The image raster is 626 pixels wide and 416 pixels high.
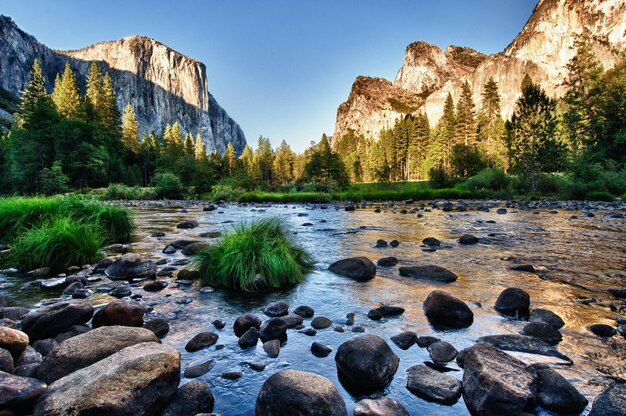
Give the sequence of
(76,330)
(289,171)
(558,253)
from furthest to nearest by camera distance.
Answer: (289,171)
(558,253)
(76,330)

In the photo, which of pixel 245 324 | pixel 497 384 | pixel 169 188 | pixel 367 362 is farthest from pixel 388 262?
pixel 169 188

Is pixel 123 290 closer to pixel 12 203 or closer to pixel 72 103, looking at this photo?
pixel 12 203

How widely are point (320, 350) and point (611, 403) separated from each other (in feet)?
8.29

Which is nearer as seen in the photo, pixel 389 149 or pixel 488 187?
pixel 488 187

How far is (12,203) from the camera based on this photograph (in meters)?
10.6

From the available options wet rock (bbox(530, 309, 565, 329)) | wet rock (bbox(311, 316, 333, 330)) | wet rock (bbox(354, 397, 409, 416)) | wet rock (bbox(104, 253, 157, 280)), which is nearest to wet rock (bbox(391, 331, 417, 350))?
wet rock (bbox(311, 316, 333, 330))

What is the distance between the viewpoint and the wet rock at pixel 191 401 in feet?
8.83

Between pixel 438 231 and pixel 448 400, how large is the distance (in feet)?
40.0

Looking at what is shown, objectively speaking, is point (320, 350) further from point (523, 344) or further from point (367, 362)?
point (523, 344)

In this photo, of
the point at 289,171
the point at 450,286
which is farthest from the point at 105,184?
the point at 450,286

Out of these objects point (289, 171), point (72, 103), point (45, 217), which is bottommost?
point (45, 217)

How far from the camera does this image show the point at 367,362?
3254mm

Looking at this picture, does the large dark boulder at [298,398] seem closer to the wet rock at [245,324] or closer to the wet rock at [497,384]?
the wet rock at [497,384]

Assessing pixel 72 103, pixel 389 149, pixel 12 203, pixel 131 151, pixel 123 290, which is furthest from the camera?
pixel 389 149
